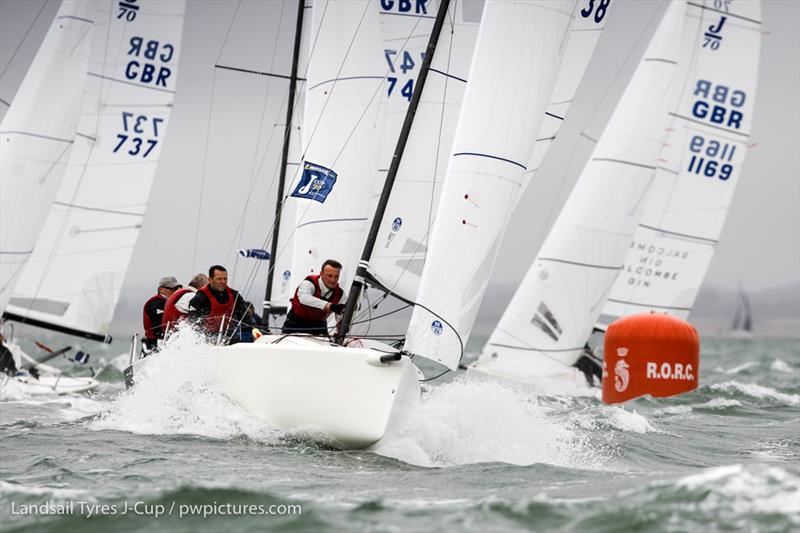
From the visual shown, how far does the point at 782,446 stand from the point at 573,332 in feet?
20.1

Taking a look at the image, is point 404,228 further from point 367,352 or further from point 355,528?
point 355,528

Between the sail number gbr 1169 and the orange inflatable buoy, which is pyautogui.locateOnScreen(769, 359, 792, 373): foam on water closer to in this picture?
the sail number gbr 1169

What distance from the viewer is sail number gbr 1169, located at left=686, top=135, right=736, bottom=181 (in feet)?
55.3

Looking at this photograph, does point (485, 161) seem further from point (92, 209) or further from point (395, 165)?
point (92, 209)

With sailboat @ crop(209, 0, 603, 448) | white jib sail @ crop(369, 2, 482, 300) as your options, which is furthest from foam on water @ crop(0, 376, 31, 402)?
white jib sail @ crop(369, 2, 482, 300)

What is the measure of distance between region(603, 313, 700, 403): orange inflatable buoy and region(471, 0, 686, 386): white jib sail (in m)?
2.66

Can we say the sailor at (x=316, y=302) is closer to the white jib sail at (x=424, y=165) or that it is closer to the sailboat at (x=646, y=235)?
the white jib sail at (x=424, y=165)

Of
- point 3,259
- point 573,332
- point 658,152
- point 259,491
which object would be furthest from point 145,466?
point 658,152

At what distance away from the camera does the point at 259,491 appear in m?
5.69

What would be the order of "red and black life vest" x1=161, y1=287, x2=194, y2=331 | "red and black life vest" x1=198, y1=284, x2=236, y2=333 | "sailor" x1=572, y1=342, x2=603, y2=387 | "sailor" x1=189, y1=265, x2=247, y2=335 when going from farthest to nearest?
"sailor" x1=572, y1=342, x2=603, y2=387 < "red and black life vest" x1=161, y1=287, x2=194, y2=331 < "sailor" x1=189, y1=265, x2=247, y2=335 < "red and black life vest" x1=198, y1=284, x2=236, y2=333

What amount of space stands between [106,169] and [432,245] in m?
8.96

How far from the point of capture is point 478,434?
24.9ft

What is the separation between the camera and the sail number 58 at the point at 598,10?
1174 centimetres

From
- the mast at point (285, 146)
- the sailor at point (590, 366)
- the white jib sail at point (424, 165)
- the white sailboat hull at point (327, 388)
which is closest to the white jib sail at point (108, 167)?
the mast at point (285, 146)
